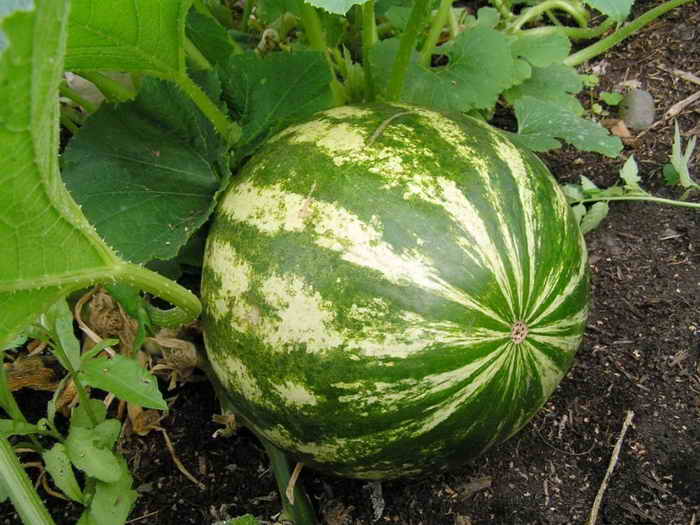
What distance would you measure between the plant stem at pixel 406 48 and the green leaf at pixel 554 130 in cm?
33

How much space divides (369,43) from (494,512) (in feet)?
3.97

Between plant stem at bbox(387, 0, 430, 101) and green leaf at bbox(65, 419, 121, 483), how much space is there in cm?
103

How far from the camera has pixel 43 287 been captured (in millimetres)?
1184

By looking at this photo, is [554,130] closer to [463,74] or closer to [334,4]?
[463,74]

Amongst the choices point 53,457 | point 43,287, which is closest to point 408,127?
point 43,287

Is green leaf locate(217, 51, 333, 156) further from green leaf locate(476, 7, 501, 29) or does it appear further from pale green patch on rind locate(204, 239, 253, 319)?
green leaf locate(476, 7, 501, 29)

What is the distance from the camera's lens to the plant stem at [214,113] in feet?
5.49

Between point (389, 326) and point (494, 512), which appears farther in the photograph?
point (494, 512)

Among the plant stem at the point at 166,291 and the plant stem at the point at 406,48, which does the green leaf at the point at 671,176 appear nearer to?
the plant stem at the point at 406,48

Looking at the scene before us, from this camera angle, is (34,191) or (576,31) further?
(576,31)

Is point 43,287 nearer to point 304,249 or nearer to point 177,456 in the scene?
point 304,249

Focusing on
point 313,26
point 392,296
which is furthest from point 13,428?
point 313,26

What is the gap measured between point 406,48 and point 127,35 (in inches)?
25.5

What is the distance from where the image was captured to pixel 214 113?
175 centimetres
